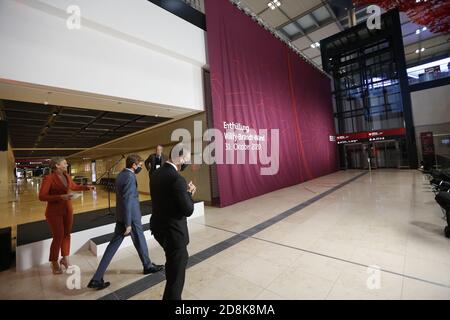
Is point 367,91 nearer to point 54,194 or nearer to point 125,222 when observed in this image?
point 125,222

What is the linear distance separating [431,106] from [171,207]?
15.5m

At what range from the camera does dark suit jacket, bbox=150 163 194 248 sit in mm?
1419

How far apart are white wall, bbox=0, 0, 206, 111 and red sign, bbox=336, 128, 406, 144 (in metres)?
11.3

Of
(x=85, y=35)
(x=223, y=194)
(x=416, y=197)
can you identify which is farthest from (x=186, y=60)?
(x=416, y=197)

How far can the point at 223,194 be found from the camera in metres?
5.37

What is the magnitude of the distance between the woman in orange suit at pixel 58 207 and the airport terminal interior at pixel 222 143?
0.40 ft

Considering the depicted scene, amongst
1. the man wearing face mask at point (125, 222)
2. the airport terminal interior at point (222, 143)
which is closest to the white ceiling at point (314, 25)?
the airport terminal interior at point (222, 143)

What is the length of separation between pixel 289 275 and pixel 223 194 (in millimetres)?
3338

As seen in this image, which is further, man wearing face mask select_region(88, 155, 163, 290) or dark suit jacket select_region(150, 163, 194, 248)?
man wearing face mask select_region(88, 155, 163, 290)

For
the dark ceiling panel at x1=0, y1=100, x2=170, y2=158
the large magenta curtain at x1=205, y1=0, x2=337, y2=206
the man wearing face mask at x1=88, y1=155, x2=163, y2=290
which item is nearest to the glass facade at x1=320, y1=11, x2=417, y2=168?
the large magenta curtain at x1=205, y1=0, x2=337, y2=206

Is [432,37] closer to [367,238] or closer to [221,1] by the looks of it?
[221,1]

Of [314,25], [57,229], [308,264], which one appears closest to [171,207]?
[308,264]

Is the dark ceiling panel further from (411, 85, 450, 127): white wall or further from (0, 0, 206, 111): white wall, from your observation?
(411, 85, 450, 127): white wall

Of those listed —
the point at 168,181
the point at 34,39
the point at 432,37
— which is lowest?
A: the point at 168,181
